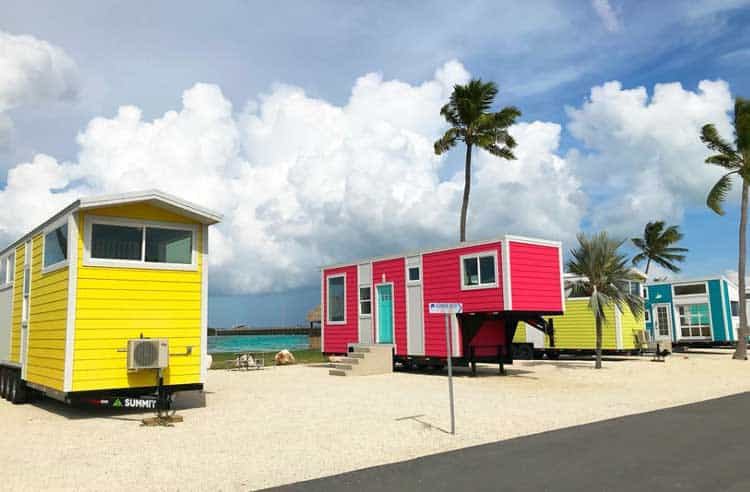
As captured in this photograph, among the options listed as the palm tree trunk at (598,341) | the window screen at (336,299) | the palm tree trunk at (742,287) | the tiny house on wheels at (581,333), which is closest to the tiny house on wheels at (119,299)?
the window screen at (336,299)

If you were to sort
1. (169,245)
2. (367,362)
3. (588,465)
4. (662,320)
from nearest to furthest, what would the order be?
(588,465) → (169,245) → (367,362) → (662,320)

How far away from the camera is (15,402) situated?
13250 mm

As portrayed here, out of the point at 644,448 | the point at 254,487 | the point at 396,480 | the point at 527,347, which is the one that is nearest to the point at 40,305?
the point at 254,487

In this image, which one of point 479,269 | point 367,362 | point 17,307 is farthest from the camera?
point 367,362

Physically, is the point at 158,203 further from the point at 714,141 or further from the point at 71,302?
the point at 714,141

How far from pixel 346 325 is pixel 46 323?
1251 cm

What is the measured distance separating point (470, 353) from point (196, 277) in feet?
32.4

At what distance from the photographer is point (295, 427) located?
1002 centimetres

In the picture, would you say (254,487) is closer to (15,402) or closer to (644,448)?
(644,448)

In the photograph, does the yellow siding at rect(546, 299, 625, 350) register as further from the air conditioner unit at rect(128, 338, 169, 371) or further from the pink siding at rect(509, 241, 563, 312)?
the air conditioner unit at rect(128, 338, 169, 371)

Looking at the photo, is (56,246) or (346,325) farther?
(346,325)

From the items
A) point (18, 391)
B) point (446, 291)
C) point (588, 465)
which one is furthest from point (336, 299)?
point (588, 465)

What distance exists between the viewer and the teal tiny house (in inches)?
1248

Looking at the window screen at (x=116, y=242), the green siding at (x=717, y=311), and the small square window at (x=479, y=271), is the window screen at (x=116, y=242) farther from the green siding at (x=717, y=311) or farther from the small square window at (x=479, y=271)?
the green siding at (x=717, y=311)
